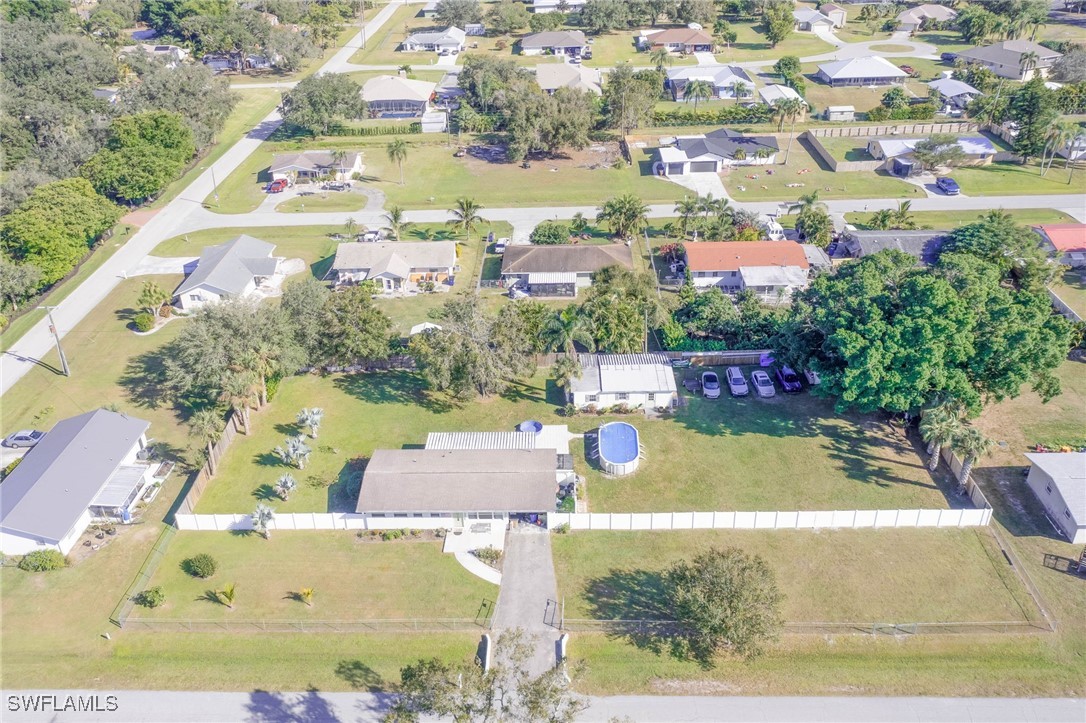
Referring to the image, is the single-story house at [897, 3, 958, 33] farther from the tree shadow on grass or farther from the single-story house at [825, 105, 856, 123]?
the tree shadow on grass

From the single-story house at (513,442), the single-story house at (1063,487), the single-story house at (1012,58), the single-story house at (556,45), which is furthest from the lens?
the single-story house at (556,45)

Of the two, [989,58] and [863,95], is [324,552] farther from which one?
[989,58]

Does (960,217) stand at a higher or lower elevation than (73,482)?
lower

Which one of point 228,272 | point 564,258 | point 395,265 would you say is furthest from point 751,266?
point 228,272

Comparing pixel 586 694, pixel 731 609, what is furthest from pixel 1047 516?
pixel 586 694

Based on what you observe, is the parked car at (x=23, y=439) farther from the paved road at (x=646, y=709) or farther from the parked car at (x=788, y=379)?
the parked car at (x=788, y=379)

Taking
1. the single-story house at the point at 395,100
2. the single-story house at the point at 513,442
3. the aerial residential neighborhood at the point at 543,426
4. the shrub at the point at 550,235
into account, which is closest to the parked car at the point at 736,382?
the aerial residential neighborhood at the point at 543,426

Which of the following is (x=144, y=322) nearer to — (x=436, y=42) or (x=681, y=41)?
(x=436, y=42)
